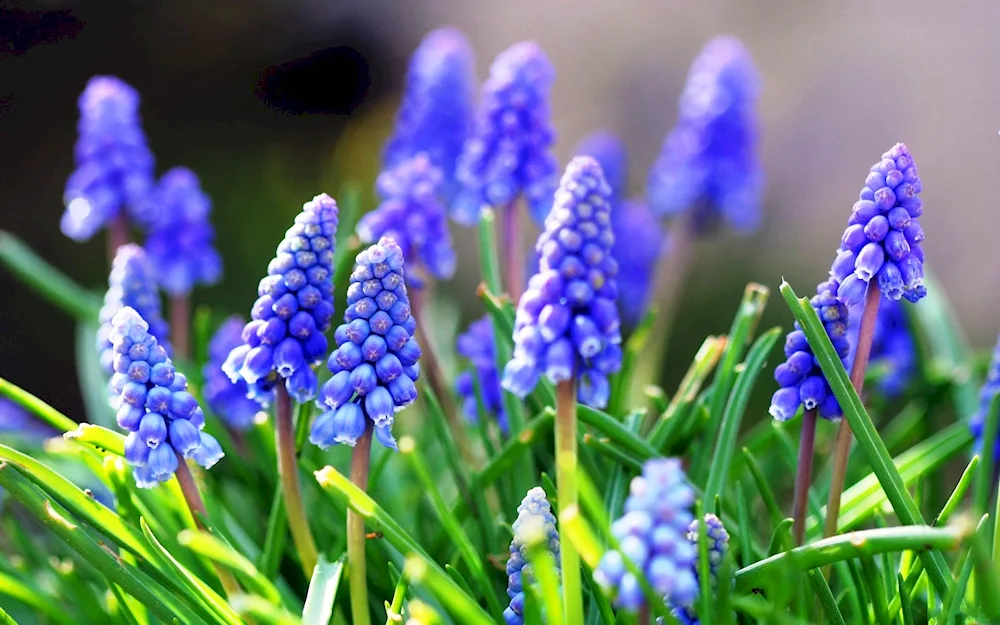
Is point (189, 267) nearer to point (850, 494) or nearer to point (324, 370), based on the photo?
point (324, 370)

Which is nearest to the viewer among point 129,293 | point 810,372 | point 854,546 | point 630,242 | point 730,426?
point 854,546

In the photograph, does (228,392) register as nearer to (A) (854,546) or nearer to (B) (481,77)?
(A) (854,546)

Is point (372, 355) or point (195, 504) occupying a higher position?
point (372, 355)

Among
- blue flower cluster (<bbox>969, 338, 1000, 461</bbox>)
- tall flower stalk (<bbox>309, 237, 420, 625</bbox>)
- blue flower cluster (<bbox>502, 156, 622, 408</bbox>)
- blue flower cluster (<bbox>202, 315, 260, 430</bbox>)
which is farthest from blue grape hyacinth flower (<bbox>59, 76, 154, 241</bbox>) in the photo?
blue flower cluster (<bbox>969, 338, 1000, 461</bbox>)

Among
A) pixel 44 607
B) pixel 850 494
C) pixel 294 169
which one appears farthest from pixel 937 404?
pixel 294 169

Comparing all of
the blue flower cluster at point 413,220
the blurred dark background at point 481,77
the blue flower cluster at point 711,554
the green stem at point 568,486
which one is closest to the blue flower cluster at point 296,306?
the green stem at point 568,486

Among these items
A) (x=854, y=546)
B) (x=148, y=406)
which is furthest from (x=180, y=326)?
(x=854, y=546)
